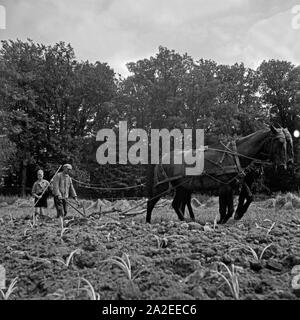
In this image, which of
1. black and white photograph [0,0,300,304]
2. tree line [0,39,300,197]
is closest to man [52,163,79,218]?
black and white photograph [0,0,300,304]

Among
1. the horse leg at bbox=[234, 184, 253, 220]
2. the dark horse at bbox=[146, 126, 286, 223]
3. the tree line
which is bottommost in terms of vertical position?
the horse leg at bbox=[234, 184, 253, 220]

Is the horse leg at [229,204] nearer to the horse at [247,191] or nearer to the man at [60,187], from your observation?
the horse at [247,191]

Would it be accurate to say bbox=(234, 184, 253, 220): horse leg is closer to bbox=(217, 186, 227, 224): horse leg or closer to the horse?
the horse

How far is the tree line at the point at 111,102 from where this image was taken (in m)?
29.3

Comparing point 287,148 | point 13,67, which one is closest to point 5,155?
point 13,67

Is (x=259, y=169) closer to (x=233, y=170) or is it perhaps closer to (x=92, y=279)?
(x=233, y=170)

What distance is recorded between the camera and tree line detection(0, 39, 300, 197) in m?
29.3

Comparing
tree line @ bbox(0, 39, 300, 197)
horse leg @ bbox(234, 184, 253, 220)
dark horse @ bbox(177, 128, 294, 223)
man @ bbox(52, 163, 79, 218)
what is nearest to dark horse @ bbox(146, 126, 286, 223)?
dark horse @ bbox(177, 128, 294, 223)

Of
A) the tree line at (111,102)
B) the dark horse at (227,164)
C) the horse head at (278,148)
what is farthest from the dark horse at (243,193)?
the tree line at (111,102)

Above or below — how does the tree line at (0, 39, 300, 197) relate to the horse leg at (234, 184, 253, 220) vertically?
above

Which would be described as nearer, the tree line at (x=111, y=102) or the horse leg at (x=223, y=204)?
the horse leg at (x=223, y=204)

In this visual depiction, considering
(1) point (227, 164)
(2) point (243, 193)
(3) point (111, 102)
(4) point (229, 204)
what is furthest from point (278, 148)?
(3) point (111, 102)

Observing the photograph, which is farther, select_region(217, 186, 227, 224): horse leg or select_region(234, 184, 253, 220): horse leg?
select_region(234, 184, 253, 220): horse leg

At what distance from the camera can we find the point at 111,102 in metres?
32.0
